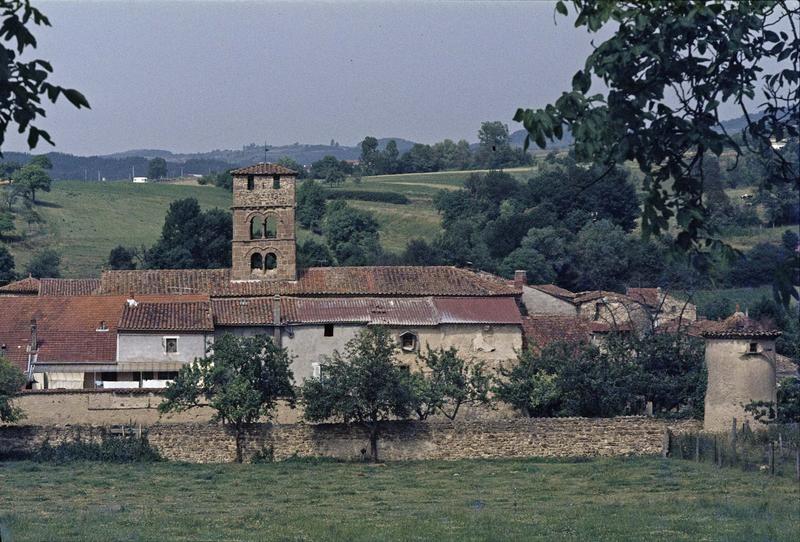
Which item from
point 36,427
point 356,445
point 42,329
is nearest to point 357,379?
point 356,445

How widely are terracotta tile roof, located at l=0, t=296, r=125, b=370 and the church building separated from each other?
41mm

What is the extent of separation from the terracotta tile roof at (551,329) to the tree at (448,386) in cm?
510

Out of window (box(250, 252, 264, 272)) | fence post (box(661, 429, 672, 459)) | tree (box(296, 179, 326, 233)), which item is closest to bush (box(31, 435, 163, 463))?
fence post (box(661, 429, 672, 459))

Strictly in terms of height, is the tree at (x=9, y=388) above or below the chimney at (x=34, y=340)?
below

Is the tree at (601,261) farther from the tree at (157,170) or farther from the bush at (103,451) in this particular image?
the tree at (157,170)

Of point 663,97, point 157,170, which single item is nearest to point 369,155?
point 157,170

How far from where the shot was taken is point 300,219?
3925 inches

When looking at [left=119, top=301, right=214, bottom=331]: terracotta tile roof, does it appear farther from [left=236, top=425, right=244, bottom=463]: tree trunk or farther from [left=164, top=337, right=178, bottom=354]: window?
[left=236, top=425, right=244, bottom=463]: tree trunk

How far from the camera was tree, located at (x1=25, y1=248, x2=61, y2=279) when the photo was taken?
261 ft

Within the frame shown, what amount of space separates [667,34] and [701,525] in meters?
10.9

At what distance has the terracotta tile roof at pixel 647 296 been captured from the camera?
57.6 metres

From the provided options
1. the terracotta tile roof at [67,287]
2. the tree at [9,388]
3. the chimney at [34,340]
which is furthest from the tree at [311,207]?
the tree at [9,388]

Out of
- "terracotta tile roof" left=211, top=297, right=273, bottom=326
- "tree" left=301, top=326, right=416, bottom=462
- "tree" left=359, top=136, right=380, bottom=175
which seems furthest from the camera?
"tree" left=359, top=136, right=380, bottom=175

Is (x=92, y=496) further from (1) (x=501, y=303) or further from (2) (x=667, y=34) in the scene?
(1) (x=501, y=303)
